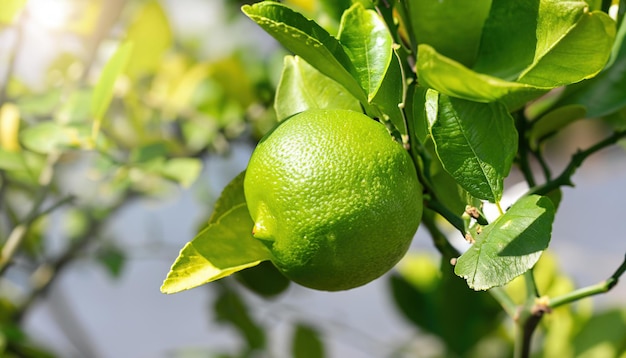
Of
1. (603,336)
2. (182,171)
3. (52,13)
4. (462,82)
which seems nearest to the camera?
(462,82)

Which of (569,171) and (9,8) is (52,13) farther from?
(569,171)

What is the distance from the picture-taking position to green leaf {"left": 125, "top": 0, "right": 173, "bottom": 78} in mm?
979

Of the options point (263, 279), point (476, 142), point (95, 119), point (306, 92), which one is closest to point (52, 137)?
point (95, 119)

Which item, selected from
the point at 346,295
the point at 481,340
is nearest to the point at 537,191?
the point at 481,340

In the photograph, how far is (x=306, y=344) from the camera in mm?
1121

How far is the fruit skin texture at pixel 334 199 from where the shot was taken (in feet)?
1.26

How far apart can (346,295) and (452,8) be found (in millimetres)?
2124

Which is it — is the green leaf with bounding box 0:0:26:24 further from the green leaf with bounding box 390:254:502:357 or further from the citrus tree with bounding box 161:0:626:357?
the green leaf with bounding box 390:254:502:357

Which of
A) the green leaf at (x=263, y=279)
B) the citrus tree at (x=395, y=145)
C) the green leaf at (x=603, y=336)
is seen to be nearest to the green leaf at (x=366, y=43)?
the citrus tree at (x=395, y=145)

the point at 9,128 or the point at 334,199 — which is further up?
the point at 334,199

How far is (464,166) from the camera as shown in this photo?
39cm

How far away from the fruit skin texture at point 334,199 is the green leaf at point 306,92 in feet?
0.16

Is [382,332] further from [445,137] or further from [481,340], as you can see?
[445,137]

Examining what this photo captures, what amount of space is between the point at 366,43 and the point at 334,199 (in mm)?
94
